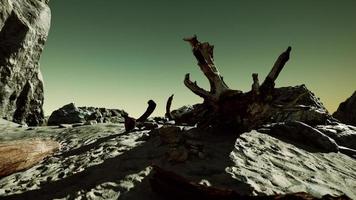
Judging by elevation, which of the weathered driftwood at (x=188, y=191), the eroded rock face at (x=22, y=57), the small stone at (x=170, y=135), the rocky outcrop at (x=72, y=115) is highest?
the eroded rock face at (x=22, y=57)

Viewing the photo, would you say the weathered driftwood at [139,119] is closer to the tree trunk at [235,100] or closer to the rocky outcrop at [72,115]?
the tree trunk at [235,100]

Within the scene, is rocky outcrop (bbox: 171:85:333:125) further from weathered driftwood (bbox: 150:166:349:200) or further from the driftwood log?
weathered driftwood (bbox: 150:166:349:200)

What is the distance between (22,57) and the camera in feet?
46.0

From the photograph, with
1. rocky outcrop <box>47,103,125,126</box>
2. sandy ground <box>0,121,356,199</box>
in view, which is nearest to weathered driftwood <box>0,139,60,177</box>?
sandy ground <box>0,121,356,199</box>

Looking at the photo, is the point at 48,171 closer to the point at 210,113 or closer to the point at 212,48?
the point at 210,113

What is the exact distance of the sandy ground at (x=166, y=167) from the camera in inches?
187

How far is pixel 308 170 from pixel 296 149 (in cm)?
163

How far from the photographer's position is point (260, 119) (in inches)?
313

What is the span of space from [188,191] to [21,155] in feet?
13.7

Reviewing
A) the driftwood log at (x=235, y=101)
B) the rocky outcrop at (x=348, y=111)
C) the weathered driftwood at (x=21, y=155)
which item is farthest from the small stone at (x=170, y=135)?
the rocky outcrop at (x=348, y=111)

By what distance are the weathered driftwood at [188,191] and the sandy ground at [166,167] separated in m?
0.22

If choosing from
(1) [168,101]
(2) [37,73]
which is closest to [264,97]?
(1) [168,101]

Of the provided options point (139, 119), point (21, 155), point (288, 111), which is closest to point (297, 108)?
point (288, 111)

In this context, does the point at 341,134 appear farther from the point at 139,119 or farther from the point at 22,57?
the point at 22,57
